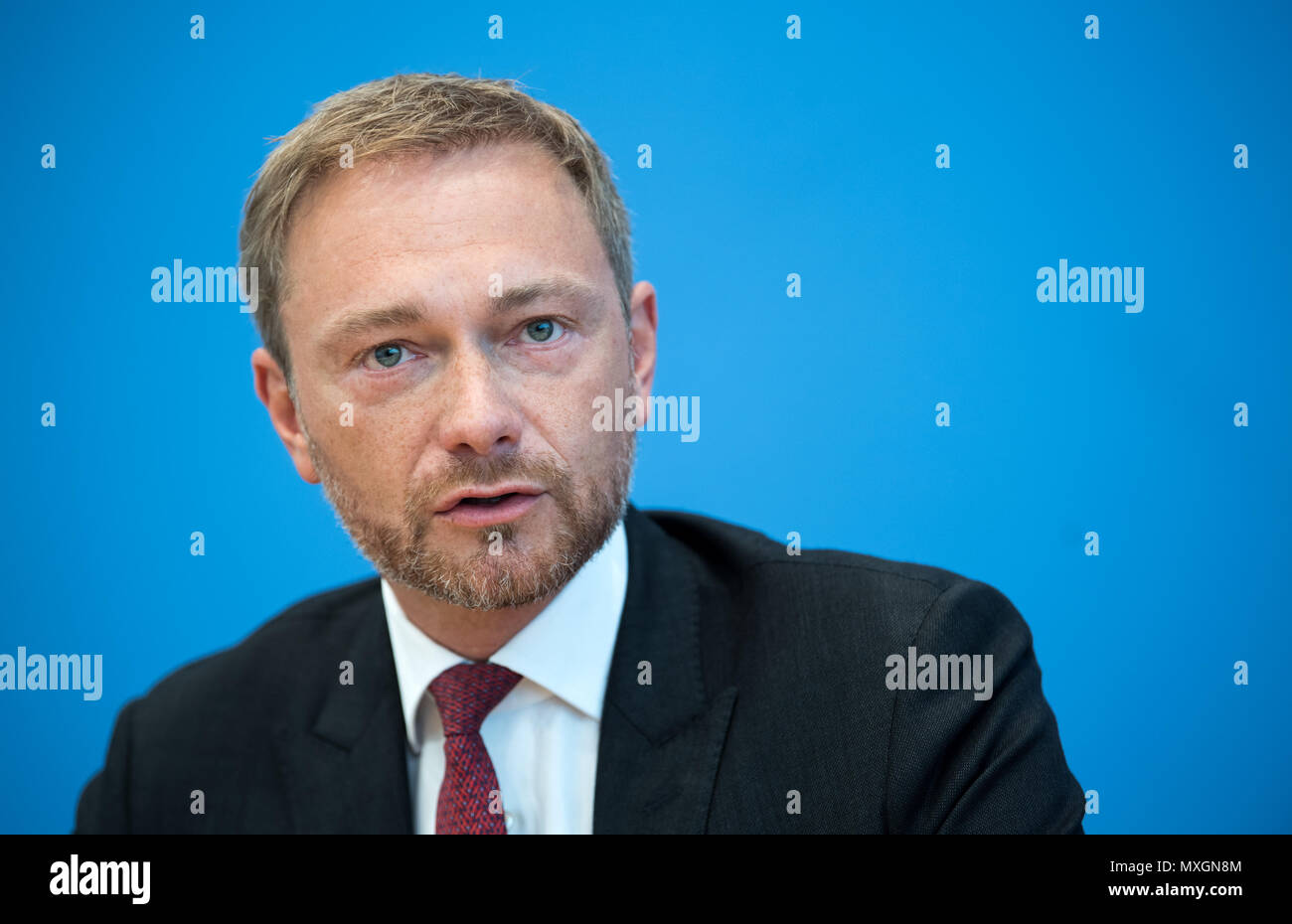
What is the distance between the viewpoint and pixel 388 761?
7.97 feet

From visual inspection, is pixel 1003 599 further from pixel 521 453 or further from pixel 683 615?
pixel 521 453

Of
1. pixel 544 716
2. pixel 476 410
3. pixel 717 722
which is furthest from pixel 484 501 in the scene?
pixel 717 722

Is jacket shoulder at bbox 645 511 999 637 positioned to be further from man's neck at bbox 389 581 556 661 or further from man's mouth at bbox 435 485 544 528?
man's mouth at bbox 435 485 544 528

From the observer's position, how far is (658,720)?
2.32 meters

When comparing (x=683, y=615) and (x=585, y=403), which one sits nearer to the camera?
(x=585, y=403)

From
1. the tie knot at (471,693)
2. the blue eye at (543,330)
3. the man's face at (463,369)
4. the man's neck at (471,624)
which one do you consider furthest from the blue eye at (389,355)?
the tie knot at (471,693)

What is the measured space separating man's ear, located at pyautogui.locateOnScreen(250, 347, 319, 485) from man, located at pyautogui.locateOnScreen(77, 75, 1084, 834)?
13 millimetres

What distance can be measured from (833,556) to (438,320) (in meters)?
0.98

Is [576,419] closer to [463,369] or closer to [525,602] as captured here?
[463,369]

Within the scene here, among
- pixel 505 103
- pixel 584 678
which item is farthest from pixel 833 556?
pixel 505 103

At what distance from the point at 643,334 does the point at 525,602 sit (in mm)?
773

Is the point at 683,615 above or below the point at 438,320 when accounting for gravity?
below
